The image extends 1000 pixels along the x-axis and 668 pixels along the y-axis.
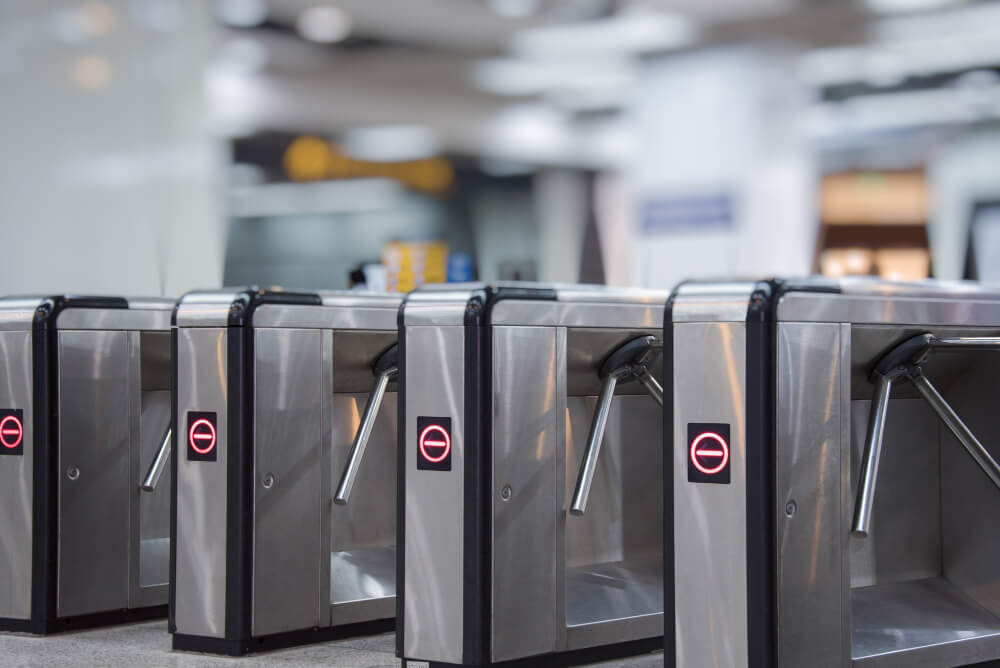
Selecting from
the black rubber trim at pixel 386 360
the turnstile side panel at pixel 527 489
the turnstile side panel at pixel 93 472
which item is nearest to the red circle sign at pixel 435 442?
the turnstile side panel at pixel 527 489

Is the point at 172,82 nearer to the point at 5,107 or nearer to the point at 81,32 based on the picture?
the point at 81,32

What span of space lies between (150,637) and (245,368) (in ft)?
3.08

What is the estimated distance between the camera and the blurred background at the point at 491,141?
17.8ft

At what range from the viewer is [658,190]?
598cm

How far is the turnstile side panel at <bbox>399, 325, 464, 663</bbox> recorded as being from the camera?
3023mm

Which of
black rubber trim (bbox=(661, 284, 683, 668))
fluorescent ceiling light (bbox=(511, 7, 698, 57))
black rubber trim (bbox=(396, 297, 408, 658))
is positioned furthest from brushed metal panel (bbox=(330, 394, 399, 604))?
fluorescent ceiling light (bbox=(511, 7, 698, 57))

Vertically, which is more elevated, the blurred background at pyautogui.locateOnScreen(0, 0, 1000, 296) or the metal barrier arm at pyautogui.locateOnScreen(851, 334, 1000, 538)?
the blurred background at pyautogui.locateOnScreen(0, 0, 1000, 296)

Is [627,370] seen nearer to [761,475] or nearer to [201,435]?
[761,475]

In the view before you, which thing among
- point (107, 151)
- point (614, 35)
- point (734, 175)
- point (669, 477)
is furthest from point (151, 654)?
point (614, 35)

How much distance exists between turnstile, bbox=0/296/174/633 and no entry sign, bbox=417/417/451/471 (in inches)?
39.4

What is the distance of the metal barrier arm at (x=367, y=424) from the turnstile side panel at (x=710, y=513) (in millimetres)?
957

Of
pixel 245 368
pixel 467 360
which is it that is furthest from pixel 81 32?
pixel 467 360

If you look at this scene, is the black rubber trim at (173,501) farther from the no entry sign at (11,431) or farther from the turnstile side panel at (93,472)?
the no entry sign at (11,431)

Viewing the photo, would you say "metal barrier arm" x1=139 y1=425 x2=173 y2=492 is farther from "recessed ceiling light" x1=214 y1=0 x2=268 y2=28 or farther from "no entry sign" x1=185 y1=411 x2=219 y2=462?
"recessed ceiling light" x1=214 y1=0 x2=268 y2=28
